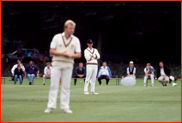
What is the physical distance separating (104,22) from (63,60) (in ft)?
98.9

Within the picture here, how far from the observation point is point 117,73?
39562 mm

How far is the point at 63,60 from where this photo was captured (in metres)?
8.84

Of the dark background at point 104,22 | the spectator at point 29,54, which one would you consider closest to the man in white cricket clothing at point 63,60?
the dark background at point 104,22

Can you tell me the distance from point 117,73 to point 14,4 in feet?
38.5

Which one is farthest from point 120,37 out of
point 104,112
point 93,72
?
point 104,112

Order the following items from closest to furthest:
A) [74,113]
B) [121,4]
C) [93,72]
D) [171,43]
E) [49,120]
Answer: [49,120] < [74,113] < [93,72] < [121,4] < [171,43]

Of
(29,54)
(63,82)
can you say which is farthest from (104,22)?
(63,82)

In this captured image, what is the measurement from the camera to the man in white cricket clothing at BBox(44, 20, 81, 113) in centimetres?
880

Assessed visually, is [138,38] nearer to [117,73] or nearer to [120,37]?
[120,37]

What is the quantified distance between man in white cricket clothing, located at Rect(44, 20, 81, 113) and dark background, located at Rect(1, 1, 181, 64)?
26.9 metres

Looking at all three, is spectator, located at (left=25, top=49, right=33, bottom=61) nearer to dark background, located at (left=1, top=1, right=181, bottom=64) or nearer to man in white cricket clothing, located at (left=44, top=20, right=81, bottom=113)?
dark background, located at (left=1, top=1, right=181, bottom=64)

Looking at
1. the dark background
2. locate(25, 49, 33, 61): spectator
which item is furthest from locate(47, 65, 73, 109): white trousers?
locate(25, 49, 33, 61): spectator

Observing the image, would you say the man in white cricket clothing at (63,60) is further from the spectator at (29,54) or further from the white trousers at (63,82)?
the spectator at (29,54)

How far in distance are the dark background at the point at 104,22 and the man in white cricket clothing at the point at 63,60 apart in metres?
26.9
